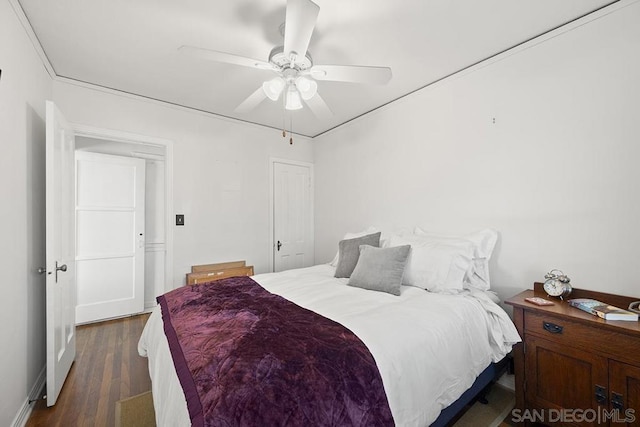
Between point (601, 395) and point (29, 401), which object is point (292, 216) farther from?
point (601, 395)

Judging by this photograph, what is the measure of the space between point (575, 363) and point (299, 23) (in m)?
2.38

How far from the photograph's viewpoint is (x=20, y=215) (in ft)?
5.69

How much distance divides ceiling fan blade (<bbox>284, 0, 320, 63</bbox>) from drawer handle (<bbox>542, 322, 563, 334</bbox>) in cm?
216

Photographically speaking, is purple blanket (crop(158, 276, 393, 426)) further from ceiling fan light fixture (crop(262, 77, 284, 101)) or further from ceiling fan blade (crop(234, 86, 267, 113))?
ceiling fan blade (crop(234, 86, 267, 113))

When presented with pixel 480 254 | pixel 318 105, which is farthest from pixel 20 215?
pixel 480 254

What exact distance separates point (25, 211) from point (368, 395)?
96.4 inches

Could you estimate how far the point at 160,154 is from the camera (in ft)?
12.8

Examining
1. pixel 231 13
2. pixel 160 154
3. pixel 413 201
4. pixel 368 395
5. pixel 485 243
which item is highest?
pixel 231 13

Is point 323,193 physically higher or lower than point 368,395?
higher

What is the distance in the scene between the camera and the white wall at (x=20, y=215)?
152 cm

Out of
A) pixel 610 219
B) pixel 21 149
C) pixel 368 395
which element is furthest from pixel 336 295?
pixel 21 149

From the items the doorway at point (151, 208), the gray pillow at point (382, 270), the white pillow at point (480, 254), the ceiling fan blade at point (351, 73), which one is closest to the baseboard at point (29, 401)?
the doorway at point (151, 208)

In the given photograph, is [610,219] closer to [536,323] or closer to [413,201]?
[536,323]

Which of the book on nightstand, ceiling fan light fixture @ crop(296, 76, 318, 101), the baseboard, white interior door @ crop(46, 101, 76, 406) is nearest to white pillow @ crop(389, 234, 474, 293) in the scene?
the book on nightstand
